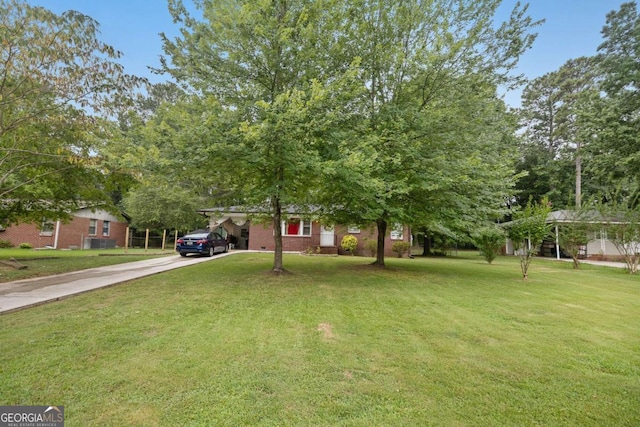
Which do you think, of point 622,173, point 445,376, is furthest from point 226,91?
point 622,173

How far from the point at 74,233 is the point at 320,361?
28.2 m

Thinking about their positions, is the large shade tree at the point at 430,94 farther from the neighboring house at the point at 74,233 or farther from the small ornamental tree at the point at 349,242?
the neighboring house at the point at 74,233

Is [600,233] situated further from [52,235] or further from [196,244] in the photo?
[52,235]

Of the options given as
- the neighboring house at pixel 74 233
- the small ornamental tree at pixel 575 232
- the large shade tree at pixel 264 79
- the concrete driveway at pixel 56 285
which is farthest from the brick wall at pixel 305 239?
the large shade tree at pixel 264 79

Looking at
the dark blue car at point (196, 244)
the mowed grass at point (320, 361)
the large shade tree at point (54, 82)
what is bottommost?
the mowed grass at point (320, 361)

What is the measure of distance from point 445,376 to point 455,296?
4.98m

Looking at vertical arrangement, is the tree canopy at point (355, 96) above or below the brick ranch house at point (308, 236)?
above

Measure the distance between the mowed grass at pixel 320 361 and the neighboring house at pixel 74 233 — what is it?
67.0 feet

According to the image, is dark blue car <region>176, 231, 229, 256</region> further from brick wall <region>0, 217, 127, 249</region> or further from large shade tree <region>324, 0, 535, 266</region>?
brick wall <region>0, 217, 127, 249</region>

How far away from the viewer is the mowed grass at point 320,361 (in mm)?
2758

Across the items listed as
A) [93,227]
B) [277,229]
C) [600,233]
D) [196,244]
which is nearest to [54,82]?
[277,229]

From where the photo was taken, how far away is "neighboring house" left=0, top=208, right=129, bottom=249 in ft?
75.1

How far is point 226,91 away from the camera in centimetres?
930

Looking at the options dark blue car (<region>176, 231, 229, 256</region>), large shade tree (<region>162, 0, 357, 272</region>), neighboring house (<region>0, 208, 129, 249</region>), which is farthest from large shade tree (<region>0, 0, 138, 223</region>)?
neighboring house (<region>0, 208, 129, 249</region>)
